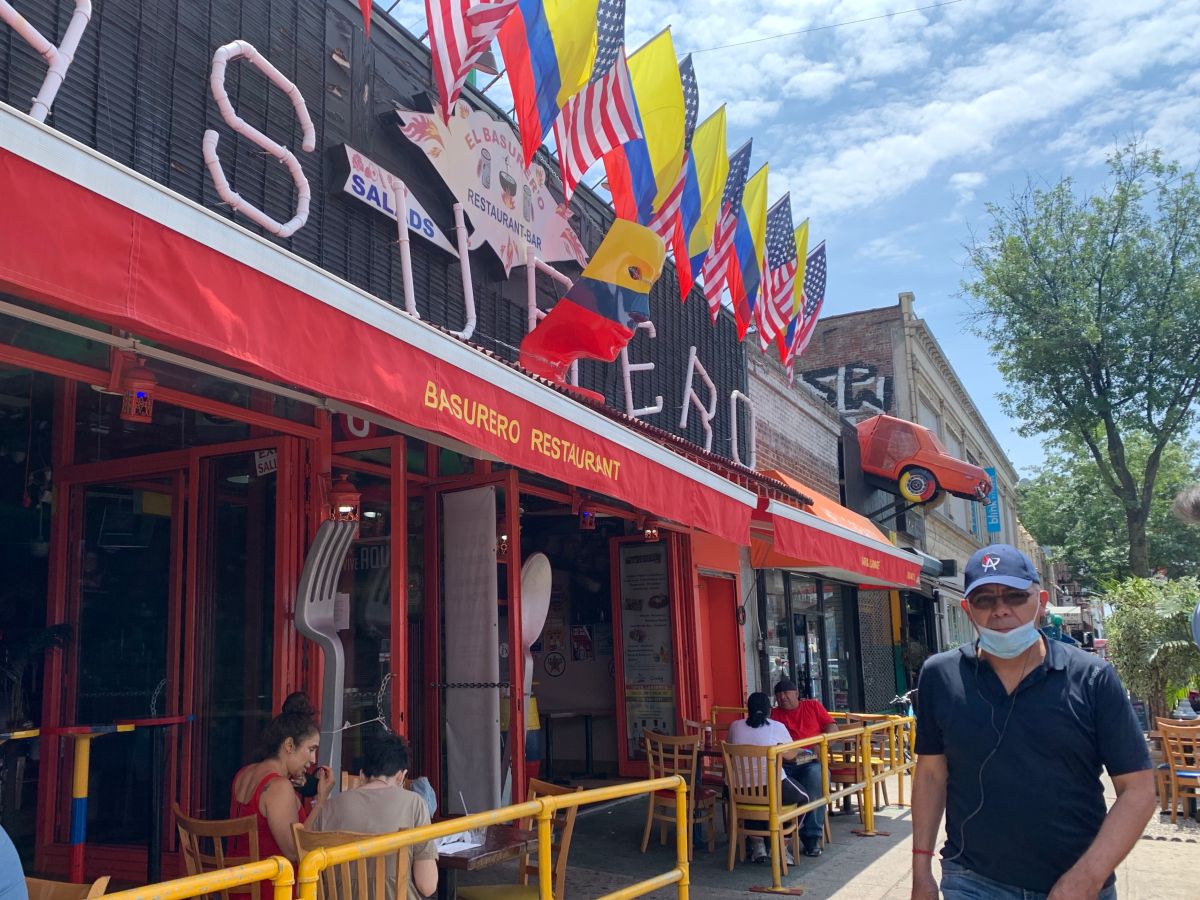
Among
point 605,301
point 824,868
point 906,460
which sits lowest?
point 824,868

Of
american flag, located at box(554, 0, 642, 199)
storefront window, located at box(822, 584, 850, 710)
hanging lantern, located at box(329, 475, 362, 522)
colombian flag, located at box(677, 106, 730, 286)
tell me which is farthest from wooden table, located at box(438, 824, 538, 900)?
storefront window, located at box(822, 584, 850, 710)

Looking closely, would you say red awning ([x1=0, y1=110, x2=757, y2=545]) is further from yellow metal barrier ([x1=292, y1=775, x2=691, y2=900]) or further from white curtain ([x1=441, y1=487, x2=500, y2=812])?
white curtain ([x1=441, y1=487, x2=500, y2=812])

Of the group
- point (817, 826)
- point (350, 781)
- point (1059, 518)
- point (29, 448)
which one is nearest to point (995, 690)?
point (350, 781)

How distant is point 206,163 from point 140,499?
2095 mm

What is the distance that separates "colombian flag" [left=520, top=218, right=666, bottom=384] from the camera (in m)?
8.02

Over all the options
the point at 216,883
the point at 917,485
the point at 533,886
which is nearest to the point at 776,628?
the point at 917,485

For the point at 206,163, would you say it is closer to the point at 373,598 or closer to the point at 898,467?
the point at 373,598

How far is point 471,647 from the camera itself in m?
7.28

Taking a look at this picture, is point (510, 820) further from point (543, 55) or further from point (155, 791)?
point (543, 55)

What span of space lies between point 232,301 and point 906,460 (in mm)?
16814

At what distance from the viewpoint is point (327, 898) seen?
3562 mm

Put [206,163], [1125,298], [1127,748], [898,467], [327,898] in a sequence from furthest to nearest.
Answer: [1125,298], [898,467], [206,163], [327,898], [1127,748]

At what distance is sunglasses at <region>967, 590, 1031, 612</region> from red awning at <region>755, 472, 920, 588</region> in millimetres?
4470

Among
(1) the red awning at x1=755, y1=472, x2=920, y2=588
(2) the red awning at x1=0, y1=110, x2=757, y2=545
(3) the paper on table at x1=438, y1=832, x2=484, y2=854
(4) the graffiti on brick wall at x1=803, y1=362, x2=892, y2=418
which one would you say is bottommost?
(3) the paper on table at x1=438, y1=832, x2=484, y2=854
